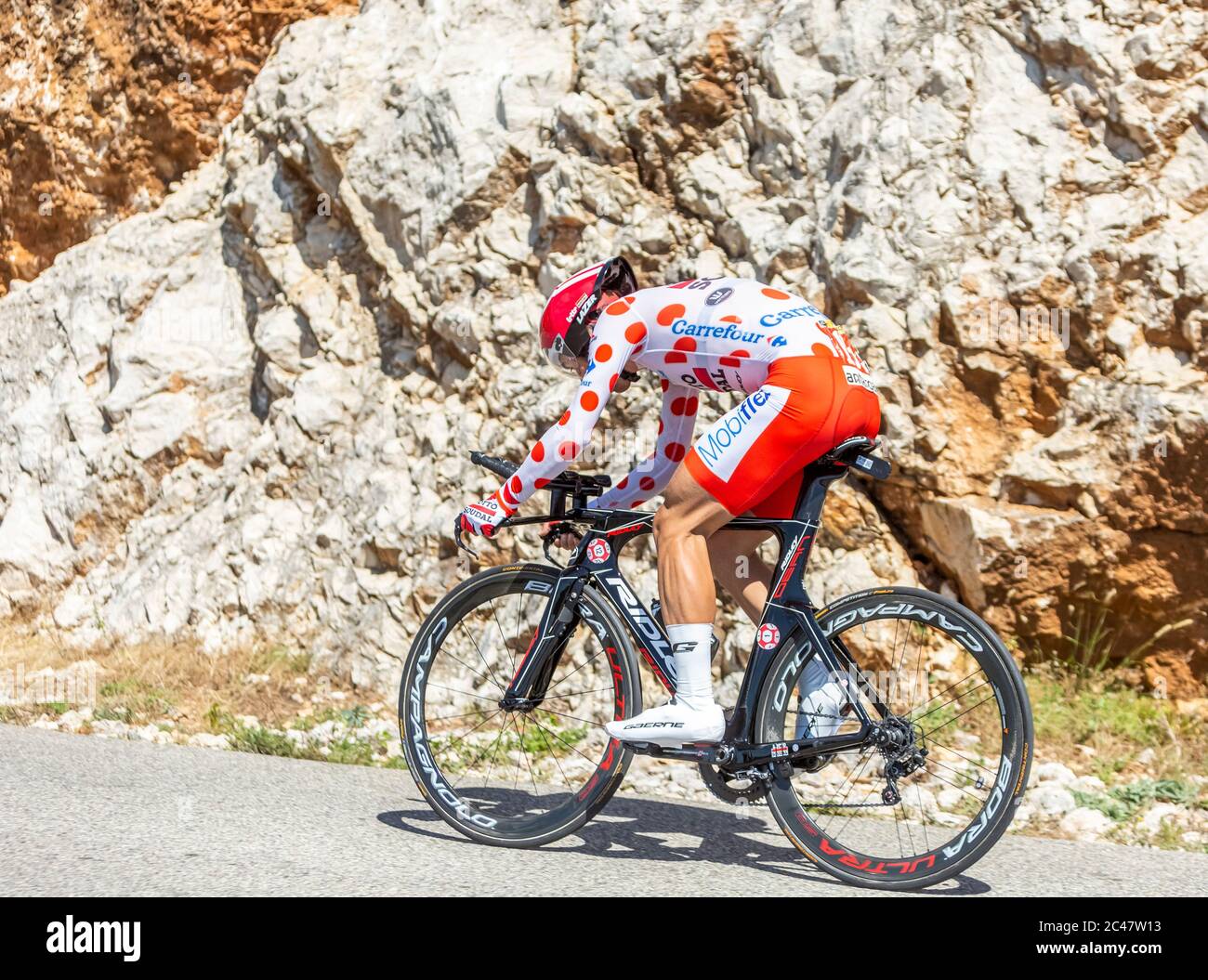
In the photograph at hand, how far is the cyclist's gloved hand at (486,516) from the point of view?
430 centimetres

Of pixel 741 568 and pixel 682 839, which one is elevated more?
pixel 741 568

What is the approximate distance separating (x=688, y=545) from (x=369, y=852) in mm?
1507

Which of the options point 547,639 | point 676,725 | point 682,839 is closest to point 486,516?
point 547,639

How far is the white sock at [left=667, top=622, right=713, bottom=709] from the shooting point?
13.5 feet

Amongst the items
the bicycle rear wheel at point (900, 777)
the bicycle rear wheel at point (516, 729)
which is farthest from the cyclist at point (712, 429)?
the bicycle rear wheel at point (516, 729)

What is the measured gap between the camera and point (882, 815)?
16.1 ft

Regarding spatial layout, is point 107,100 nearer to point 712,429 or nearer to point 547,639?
point 547,639

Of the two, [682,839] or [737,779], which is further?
[682,839]

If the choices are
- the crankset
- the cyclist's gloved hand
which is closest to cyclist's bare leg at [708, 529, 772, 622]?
the crankset

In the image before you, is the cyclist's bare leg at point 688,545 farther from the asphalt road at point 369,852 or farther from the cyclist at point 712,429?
the asphalt road at point 369,852

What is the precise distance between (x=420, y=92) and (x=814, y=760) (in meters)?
6.31

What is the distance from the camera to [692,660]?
4.11 meters

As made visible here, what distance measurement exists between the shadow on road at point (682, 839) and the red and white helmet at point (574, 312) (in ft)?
5.83
